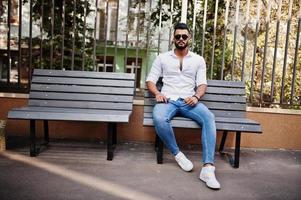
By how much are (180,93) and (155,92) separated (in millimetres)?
319

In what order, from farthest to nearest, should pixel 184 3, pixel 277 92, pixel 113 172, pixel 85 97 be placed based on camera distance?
pixel 277 92, pixel 184 3, pixel 85 97, pixel 113 172

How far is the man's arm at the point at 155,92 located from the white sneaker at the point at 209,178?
41.6 inches

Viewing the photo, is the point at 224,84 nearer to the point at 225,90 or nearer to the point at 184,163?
the point at 225,90

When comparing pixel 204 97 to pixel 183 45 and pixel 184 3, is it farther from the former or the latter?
pixel 184 3

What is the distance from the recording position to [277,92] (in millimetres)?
6391

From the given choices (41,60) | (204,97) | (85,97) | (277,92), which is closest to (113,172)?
(85,97)

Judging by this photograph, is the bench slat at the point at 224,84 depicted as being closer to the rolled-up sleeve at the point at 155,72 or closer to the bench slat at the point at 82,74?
the rolled-up sleeve at the point at 155,72

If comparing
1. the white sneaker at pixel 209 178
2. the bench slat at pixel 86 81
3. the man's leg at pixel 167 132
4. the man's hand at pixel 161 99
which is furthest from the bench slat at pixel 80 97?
the white sneaker at pixel 209 178

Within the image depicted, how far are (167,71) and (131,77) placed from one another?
57 cm

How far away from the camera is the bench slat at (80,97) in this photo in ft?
16.2

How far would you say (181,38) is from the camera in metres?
4.64

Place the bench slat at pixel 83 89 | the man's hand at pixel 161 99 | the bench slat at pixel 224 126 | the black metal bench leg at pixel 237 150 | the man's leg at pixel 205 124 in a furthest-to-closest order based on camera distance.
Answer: the bench slat at pixel 83 89
the man's hand at pixel 161 99
the black metal bench leg at pixel 237 150
the bench slat at pixel 224 126
the man's leg at pixel 205 124

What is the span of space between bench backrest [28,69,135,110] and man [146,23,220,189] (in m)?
0.44

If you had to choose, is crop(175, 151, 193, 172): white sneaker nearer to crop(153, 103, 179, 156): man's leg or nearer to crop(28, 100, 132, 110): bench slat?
crop(153, 103, 179, 156): man's leg
